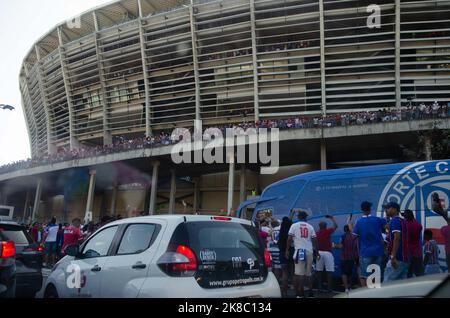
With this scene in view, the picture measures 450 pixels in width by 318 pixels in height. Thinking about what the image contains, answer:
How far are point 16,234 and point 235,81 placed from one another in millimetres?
28159

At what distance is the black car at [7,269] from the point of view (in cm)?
514

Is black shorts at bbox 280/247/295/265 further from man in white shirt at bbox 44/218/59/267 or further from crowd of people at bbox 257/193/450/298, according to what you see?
man in white shirt at bbox 44/218/59/267

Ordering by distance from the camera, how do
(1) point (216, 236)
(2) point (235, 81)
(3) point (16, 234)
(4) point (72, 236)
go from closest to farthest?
(1) point (216, 236) → (3) point (16, 234) → (4) point (72, 236) → (2) point (235, 81)

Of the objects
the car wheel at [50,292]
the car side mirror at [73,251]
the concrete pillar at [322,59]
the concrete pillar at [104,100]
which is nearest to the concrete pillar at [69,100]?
the concrete pillar at [104,100]

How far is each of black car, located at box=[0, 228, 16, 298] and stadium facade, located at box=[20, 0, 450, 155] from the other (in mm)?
26249

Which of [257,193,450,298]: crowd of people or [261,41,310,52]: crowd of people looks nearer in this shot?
[257,193,450,298]: crowd of people

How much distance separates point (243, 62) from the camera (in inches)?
1275

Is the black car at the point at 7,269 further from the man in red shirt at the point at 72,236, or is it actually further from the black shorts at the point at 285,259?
the man in red shirt at the point at 72,236

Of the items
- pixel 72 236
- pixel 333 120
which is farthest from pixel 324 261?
pixel 333 120

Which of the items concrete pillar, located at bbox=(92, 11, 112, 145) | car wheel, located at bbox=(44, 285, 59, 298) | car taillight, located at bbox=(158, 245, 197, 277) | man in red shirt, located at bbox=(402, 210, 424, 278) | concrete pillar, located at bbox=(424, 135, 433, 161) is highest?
concrete pillar, located at bbox=(92, 11, 112, 145)

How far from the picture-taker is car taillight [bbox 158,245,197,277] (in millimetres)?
3719

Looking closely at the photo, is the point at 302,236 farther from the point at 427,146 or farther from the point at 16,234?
the point at 427,146

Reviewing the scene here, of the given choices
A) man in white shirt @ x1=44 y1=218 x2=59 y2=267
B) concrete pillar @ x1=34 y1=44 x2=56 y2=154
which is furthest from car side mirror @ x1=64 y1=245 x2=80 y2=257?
concrete pillar @ x1=34 y1=44 x2=56 y2=154
